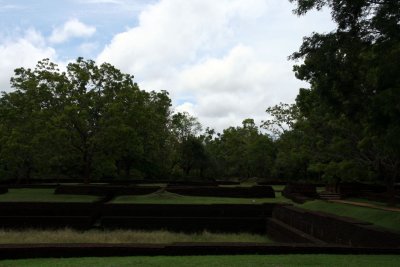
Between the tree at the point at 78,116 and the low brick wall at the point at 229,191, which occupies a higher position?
the tree at the point at 78,116

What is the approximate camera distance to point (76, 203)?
21016 mm

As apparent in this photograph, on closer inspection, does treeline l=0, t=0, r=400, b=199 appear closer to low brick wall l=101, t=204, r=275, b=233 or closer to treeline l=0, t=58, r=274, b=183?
treeline l=0, t=58, r=274, b=183

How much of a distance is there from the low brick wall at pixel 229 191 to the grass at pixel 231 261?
1844 cm

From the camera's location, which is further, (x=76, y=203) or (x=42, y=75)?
(x=42, y=75)

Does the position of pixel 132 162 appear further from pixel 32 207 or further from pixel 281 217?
pixel 281 217

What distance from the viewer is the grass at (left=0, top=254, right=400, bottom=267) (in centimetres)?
820

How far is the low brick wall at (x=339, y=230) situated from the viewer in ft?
36.5

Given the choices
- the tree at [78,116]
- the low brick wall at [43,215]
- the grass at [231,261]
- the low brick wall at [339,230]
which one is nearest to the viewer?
the grass at [231,261]

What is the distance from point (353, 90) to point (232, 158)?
5523cm

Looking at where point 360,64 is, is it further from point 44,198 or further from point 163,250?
point 44,198

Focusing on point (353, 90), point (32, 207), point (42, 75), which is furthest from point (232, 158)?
point (353, 90)

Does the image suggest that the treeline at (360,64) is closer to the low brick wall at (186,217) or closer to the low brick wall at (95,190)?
the low brick wall at (186,217)

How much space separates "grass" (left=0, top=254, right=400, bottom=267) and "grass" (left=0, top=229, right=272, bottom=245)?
7765 mm

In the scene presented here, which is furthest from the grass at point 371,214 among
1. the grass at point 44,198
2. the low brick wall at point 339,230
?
the grass at point 44,198
